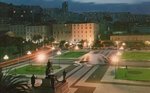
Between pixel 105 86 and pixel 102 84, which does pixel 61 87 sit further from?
pixel 102 84

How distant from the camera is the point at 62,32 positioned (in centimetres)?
13262

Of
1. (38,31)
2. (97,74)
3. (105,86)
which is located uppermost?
(38,31)

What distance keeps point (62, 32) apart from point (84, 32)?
11.1 metres

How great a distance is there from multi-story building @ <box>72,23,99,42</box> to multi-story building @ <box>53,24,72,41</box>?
2418mm

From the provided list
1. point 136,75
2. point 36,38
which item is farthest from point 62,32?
point 136,75

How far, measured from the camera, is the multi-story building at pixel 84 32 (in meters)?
127

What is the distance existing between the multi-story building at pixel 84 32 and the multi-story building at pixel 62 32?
2.42 meters

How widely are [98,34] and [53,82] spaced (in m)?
110

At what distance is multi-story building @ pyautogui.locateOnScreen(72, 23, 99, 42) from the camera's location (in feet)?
415

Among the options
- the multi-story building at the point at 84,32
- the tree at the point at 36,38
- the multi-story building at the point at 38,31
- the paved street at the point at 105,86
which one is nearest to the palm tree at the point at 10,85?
the paved street at the point at 105,86

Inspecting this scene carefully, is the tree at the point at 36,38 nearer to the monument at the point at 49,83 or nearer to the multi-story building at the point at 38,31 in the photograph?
the multi-story building at the point at 38,31

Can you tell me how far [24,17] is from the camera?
152250 mm

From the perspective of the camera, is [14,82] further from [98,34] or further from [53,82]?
[98,34]

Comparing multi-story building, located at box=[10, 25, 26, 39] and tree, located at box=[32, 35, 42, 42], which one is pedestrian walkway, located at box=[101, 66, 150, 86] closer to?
tree, located at box=[32, 35, 42, 42]
